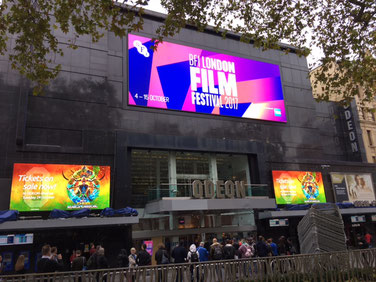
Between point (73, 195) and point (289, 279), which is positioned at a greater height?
point (73, 195)

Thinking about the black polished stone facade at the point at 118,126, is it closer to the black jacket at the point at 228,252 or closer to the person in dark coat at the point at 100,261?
the black jacket at the point at 228,252

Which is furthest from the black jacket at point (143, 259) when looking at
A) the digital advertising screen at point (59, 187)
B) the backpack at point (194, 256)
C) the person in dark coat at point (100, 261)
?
the digital advertising screen at point (59, 187)

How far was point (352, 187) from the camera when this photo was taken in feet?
96.5

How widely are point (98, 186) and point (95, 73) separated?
8.05m

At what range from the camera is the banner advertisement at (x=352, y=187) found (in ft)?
93.2

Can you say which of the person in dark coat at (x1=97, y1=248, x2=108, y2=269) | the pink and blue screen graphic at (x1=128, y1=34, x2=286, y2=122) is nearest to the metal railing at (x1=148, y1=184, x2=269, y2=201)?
the pink and blue screen graphic at (x1=128, y1=34, x2=286, y2=122)

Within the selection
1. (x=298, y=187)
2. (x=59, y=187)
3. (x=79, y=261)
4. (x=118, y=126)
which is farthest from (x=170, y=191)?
(x=298, y=187)

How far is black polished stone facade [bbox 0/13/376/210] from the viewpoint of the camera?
19.6 m

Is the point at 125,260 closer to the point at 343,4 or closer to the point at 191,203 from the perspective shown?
the point at 191,203

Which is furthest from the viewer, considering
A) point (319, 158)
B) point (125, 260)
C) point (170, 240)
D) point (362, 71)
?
point (319, 158)

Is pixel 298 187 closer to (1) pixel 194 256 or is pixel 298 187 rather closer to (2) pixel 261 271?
(1) pixel 194 256

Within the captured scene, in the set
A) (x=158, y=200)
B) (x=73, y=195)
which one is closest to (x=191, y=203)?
(x=158, y=200)

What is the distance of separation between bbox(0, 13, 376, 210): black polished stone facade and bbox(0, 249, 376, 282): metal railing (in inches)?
501

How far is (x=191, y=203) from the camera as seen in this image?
1992cm
